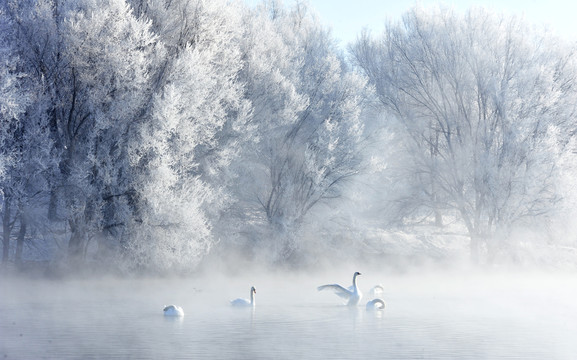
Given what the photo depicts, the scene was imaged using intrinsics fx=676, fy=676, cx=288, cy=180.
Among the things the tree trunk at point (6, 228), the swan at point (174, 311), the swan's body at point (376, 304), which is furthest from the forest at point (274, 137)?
the swan's body at point (376, 304)

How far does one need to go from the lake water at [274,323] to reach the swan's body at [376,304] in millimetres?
266

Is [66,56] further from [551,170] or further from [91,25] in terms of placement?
[551,170]

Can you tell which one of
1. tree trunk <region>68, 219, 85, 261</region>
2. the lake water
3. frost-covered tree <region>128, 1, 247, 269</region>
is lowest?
the lake water

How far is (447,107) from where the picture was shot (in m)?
37.9

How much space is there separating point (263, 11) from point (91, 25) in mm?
15266

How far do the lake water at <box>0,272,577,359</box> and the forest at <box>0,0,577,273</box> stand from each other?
11.2 feet

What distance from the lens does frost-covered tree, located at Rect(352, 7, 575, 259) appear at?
113ft

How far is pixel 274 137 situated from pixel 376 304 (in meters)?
16.1

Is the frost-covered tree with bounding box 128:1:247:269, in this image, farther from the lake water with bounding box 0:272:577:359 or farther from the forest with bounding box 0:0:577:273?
the lake water with bounding box 0:272:577:359

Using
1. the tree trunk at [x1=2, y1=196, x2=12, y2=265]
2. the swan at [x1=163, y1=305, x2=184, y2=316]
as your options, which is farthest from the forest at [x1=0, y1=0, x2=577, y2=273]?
the swan at [x1=163, y1=305, x2=184, y2=316]

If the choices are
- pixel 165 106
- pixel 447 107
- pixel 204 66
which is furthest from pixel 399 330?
pixel 447 107

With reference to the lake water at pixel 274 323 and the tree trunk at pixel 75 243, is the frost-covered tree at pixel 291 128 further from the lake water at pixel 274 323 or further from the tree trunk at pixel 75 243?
the tree trunk at pixel 75 243

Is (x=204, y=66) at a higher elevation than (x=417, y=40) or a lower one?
lower

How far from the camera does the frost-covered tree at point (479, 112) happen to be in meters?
34.4
